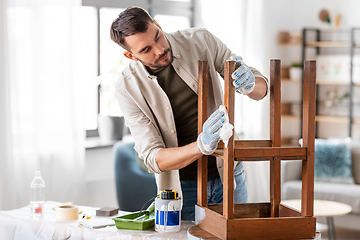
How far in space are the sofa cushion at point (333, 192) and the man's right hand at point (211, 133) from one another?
2409mm

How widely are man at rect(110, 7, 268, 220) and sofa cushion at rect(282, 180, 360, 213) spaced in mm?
1963

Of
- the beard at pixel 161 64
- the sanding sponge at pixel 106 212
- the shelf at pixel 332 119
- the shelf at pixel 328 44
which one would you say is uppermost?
the shelf at pixel 328 44

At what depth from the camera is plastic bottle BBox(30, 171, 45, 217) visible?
1.84 metres

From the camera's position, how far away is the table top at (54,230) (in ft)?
4.68

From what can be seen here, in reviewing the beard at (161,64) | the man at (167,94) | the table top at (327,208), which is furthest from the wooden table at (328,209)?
the beard at (161,64)

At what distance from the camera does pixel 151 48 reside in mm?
1493

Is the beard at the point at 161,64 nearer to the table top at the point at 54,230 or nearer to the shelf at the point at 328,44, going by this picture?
the table top at the point at 54,230

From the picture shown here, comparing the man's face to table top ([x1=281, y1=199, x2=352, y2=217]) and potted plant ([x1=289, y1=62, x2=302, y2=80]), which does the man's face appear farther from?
potted plant ([x1=289, y1=62, x2=302, y2=80])

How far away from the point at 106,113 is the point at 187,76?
2.29m

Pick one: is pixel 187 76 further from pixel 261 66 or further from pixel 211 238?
pixel 261 66

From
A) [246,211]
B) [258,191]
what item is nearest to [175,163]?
[246,211]

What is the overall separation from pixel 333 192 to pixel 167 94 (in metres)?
2.27

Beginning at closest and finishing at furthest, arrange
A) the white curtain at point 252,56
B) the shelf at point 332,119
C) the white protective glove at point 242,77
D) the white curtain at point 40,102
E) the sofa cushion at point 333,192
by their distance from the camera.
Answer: the white protective glove at point 242,77
the white curtain at point 40,102
the sofa cushion at point 333,192
the white curtain at point 252,56
the shelf at point 332,119

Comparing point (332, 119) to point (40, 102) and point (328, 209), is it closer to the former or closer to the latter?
point (328, 209)
